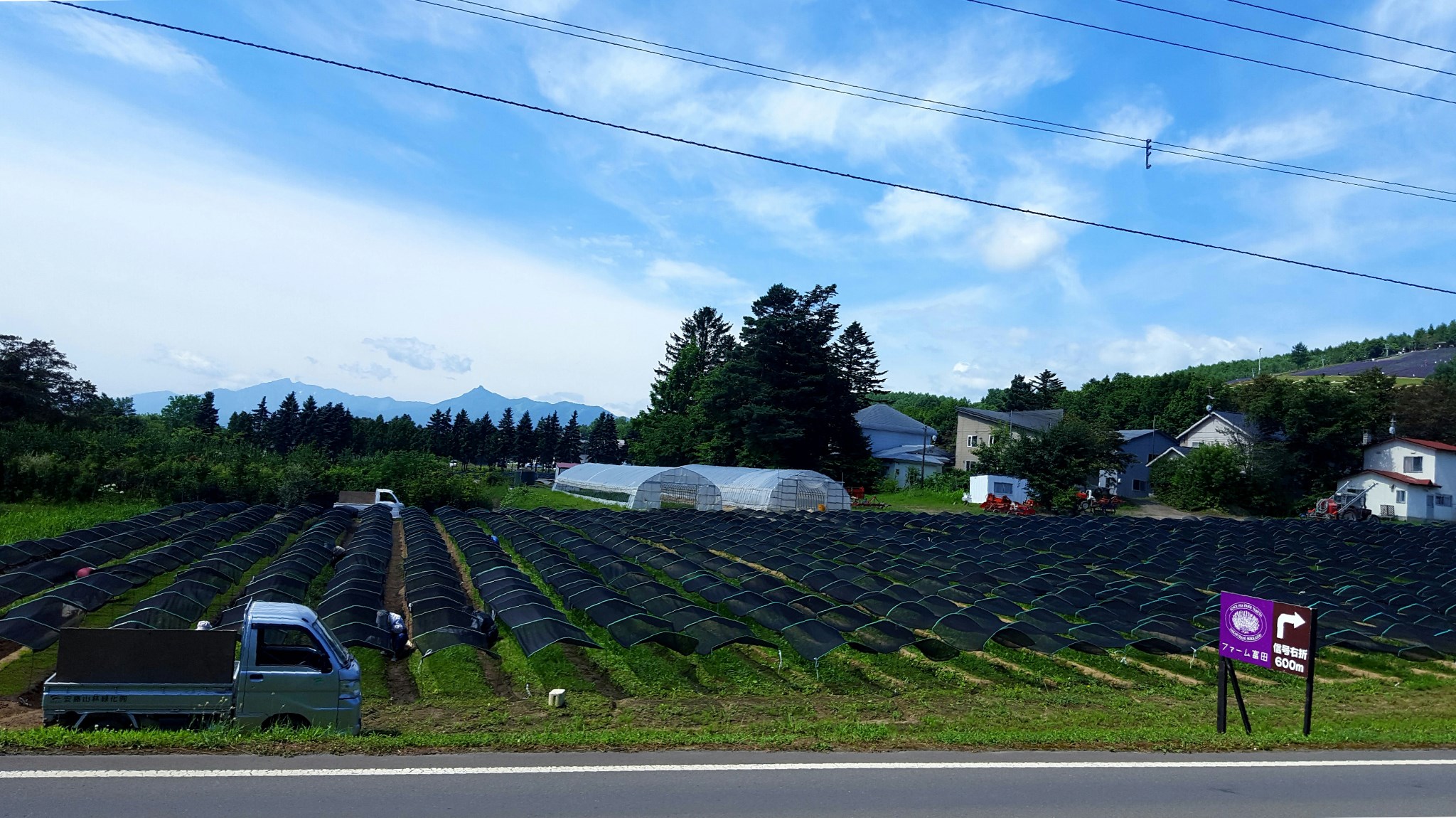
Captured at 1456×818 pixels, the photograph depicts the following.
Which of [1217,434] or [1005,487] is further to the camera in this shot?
[1217,434]

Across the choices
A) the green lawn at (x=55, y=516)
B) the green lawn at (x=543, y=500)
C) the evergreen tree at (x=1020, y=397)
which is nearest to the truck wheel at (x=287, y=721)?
the green lawn at (x=55, y=516)

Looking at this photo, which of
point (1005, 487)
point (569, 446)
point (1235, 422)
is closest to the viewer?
point (1005, 487)

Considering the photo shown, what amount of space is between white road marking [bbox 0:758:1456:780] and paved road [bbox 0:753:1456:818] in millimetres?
19

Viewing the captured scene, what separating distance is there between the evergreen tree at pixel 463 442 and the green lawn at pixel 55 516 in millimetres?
53683

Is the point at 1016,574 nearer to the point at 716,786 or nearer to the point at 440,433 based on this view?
the point at 716,786

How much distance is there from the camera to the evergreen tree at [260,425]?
294 feet

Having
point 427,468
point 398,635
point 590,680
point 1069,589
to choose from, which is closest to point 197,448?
point 427,468

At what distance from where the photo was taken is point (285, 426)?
9056cm

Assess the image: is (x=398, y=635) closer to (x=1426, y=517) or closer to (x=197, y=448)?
(x=197, y=448)

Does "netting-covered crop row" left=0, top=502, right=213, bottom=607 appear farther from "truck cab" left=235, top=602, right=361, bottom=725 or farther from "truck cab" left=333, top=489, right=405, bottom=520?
"truck cab" left=235, top=602, right=361, bottom=725

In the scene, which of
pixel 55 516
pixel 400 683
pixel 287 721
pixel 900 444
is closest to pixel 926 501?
pixel 900 444

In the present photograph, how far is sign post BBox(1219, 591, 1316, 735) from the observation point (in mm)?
8531

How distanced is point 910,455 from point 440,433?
2204 inches

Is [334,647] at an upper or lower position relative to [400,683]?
upper
